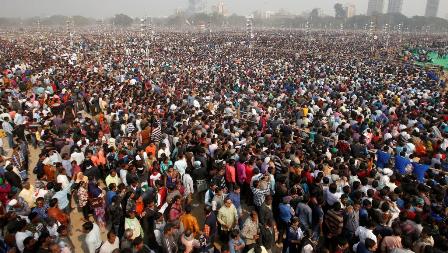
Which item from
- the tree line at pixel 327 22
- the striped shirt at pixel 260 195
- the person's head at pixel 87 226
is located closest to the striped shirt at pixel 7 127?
the person's head at pixel 87 226

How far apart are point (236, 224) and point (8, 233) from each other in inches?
139

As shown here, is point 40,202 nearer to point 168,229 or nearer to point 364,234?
point 168,229

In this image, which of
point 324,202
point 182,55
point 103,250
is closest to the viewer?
point 103,250

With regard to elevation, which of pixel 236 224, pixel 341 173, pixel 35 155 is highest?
pixel 341 173

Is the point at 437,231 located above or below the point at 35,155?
above

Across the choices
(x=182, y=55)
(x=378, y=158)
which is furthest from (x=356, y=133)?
(x=182, y=55)

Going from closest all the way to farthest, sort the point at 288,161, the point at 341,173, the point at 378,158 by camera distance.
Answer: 1. the point at 341,173
2. the point at 288,161
3. the point at 378,158

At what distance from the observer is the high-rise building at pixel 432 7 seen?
537 ft

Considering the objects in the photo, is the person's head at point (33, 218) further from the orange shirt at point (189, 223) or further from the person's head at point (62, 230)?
the orange shirt at point (189, 223)

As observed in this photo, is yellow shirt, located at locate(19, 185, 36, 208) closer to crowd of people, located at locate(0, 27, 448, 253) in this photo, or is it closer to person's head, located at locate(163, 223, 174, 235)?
crowd of people, located at locate(0, 27, 448, 253)

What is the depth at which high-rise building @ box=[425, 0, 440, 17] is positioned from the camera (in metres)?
164

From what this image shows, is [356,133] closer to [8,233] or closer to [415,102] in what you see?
[415,102]

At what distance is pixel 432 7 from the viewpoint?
16375 cm

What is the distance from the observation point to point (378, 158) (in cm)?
843
